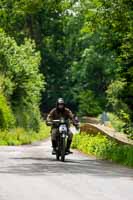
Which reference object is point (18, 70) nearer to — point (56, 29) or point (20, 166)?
point (20, 166)

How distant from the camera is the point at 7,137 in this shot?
4156cm

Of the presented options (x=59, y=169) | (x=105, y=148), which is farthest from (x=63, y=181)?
(x=105, y=148)

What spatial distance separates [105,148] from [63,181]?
35.7 ft

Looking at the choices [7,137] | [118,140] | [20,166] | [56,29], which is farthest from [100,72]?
[20,166]

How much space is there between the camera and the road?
12430mm

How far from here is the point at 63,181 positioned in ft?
48.4

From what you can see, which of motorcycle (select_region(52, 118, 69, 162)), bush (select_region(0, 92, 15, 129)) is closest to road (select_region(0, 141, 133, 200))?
motorcycle (select_region(52, 118, 69, 162))

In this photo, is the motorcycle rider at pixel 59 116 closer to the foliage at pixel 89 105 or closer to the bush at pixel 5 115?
the bush at pixel 5 115

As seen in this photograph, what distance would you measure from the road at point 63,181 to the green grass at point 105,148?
2.37 meters

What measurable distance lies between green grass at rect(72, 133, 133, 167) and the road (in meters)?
2.37

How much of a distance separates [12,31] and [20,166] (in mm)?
76838

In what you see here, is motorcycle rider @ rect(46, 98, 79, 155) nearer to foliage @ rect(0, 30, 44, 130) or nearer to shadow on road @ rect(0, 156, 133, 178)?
shadow on road @ rect(0, 156, 133, 178)

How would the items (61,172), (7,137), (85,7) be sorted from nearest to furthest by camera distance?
1. (61,172)
2. (85,7)
3. (7,137)

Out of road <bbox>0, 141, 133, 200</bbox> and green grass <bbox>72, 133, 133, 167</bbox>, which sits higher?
green grass <bbox>72, 133, 133, 167</bbox>
